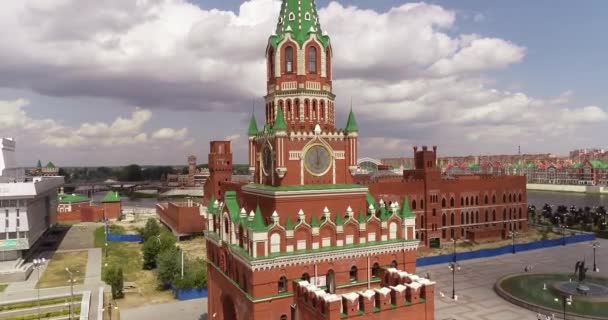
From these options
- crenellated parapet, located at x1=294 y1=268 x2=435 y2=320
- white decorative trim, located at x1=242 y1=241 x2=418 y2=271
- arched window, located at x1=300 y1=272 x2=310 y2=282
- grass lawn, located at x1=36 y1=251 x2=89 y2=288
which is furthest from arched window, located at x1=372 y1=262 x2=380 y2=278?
grass lawn, located at x1=36 y1=251 x2=89 y2=288

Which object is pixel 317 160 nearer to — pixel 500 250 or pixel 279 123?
pixel 279 123

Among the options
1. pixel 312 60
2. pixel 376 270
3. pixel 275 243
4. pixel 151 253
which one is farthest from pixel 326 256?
pixel 151 253

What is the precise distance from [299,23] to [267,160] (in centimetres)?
918

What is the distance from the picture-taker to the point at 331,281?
2264 centimetres

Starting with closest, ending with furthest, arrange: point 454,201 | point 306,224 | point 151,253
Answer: point 306,224 < point 151,253 < point 454,201

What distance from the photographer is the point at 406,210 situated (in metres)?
24.8

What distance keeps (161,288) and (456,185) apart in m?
49.5

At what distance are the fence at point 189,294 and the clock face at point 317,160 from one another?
2553cm

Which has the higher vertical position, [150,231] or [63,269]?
[150,231]

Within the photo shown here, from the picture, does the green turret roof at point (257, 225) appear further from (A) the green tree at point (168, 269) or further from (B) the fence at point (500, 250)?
(B) the fence at point (500, 250)

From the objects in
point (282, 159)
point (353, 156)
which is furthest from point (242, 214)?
point (353, 156)

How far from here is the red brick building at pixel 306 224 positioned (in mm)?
20797

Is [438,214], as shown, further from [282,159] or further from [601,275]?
[282,159]

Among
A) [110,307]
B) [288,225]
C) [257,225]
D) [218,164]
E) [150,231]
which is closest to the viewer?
[257,225]
